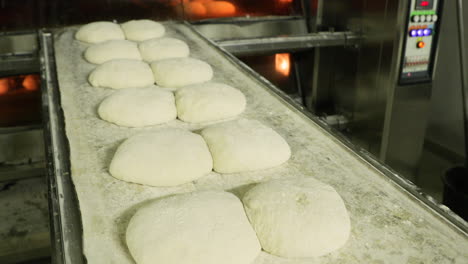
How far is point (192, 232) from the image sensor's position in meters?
0.94

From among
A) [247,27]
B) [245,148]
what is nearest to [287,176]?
[245,148]

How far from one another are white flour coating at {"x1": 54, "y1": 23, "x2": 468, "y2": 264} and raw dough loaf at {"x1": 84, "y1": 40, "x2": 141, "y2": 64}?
1.05 ft

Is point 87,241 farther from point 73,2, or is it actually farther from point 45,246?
point 73,2

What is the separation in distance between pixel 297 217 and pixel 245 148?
0.33 m

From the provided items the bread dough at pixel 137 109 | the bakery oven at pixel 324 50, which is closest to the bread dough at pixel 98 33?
the bakery oven at pixel 324 50

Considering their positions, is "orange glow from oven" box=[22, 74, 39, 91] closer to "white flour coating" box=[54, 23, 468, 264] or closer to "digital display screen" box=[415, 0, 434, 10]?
"white flour coating" box=[54, 23, 468, 264]

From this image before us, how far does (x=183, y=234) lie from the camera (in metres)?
0.94

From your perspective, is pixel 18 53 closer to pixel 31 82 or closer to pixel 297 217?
pixel 31 82

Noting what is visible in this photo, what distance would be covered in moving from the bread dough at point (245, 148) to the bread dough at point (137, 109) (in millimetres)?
234

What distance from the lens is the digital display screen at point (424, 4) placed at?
2.47m

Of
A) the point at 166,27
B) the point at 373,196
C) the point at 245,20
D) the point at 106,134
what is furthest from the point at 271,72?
the point at 373,196

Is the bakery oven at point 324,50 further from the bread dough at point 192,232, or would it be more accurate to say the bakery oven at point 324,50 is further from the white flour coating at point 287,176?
the bread dough at point 192,232

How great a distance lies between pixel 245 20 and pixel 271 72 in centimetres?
46

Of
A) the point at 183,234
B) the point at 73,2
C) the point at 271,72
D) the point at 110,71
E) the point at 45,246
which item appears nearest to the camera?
the point at 183,234
